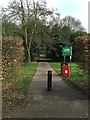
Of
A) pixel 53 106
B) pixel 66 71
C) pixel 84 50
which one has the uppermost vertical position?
pixel 84 50

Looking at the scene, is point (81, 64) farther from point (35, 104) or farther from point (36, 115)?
point (36, 115)

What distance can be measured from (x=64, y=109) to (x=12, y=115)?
1.59 meters

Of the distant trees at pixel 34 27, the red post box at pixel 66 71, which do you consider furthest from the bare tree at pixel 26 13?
the red post box at pixel 66 71

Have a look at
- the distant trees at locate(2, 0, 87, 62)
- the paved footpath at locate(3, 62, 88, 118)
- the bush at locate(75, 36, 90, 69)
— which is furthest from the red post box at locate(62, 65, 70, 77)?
the distant trees at locate(2, 0, 87, 62)

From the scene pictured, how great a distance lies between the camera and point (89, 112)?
8023mm

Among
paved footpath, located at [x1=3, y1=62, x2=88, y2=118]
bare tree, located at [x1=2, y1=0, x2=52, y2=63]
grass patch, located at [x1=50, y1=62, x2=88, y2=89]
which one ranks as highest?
bare tree, located at [x1=2, y1=0, x2=52, y2=63]

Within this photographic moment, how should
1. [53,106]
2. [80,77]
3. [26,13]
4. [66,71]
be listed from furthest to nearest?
[26,13], [66,71], [80,77], [53,106]

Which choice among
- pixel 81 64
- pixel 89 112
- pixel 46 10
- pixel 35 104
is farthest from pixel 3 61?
pixel 46 10

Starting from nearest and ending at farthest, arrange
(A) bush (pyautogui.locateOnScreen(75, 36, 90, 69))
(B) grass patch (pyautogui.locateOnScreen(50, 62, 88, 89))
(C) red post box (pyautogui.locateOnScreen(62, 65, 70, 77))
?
(A) bush (pyautogui.locateOnScreen(75, 36, 90, 69)) < (B) grass patch (pyautogui.locateOnScreen(50, 62, 88, 89)) < (C) red post box (pyautogui.locateOnScreen(62, 65, 70, 77))

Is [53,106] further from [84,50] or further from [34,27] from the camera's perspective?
[34,27]

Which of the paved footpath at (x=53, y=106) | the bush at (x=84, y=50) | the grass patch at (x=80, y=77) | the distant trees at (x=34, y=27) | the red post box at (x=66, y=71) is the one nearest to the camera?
the paved footpath at (x=53, y=106)

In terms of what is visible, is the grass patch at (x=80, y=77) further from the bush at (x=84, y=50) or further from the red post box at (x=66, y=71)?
the red post box at (x=66, y=71)

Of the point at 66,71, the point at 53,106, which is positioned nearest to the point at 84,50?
the point at 53,106

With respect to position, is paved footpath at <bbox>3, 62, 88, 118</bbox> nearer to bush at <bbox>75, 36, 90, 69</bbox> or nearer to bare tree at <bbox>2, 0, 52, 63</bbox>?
bush at <bbox>75, 36, 90, 69</bbox>
